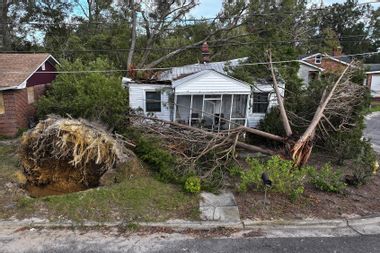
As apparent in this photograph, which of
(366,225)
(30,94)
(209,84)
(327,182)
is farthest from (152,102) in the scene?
(366,225)

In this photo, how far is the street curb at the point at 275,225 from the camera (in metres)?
6.09

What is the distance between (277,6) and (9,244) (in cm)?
2482

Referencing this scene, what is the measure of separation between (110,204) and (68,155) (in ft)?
7.38

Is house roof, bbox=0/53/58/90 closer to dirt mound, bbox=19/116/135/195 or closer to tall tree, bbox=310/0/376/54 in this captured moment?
dirt mound, bbox=19/116/135/195

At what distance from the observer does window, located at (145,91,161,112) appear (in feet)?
46.7

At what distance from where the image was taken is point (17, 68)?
15.7 metres

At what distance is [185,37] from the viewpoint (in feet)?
91.8

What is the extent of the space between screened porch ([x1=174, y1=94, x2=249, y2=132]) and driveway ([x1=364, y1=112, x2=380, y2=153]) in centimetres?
583

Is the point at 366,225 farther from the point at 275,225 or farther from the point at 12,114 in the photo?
the point at 12,114

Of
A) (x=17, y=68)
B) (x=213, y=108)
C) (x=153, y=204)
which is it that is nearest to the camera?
(x=153, y=204)

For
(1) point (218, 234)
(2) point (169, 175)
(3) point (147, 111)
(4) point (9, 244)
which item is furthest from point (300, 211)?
(3) point (147, 111)

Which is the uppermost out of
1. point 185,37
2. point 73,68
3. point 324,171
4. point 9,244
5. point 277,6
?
point 277,6

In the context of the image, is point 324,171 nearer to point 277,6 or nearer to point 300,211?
point 300,211

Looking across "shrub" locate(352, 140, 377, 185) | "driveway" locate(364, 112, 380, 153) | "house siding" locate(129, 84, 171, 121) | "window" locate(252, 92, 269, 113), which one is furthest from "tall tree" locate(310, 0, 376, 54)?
"shrub" locate(352, 140, 377, 185)
